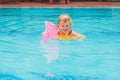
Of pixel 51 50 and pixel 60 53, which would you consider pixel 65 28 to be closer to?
pixel 51 50

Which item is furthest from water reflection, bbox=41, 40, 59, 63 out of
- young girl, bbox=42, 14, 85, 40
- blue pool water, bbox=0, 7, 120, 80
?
young girl, bbox=42, 14, 85, 40

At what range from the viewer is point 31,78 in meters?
4.89

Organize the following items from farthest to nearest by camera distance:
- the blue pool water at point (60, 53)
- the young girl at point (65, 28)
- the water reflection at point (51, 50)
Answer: the young girl at point (65, 28), the water reflection at point (51, 50), the blue pool water at point (60, 53)

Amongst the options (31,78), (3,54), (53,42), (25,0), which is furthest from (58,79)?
(25,0)

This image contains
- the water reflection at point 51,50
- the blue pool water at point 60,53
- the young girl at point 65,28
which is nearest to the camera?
the blue pool water at point 60,53

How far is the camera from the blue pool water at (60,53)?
5137 millimetres

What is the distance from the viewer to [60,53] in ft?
21.2

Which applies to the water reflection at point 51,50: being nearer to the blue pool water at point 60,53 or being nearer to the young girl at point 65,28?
the blue pool water at point 60,53

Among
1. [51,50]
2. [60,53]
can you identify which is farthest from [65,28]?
[60,53]

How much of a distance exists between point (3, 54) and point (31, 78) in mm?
1690

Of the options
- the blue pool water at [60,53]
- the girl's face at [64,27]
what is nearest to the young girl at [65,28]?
the girl's face at [64,27]

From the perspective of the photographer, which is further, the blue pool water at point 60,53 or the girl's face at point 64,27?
the girl's face at point 64,27

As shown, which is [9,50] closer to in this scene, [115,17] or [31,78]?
[31,78]

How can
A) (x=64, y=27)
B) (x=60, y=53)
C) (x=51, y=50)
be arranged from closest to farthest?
(x=60, y=53) → (x=51, y=50) → (x=64, y=27)
